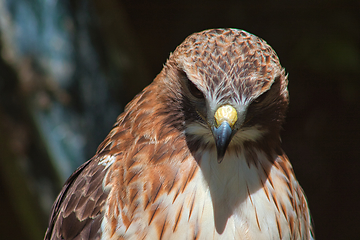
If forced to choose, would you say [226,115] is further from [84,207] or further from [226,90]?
[84,207]

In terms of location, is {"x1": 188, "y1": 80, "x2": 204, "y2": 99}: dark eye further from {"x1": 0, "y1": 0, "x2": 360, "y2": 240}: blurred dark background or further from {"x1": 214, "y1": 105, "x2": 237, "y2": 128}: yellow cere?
{"x1": 0, "y1": 0, "x2": 360, "y2": 240}: blurred dark background

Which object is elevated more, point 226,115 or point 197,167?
point 226,115

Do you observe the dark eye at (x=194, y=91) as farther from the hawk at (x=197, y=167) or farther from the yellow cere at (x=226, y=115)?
the yellow cere at (x=226, y=115)

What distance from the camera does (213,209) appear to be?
191cm

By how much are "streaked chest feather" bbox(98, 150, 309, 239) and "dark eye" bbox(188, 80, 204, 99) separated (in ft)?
1.14

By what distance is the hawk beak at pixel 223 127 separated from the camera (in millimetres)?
1629

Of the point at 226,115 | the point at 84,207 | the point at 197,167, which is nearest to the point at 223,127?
the point at 226,115

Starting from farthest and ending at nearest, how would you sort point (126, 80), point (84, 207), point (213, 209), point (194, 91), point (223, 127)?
point (126, 80) < point (84, 207) < point (213, 209) < point (194, 91) < point (223, 127)

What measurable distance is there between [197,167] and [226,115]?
1.38 ft

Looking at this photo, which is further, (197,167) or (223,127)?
(197,167)

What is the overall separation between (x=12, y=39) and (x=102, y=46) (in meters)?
0.97

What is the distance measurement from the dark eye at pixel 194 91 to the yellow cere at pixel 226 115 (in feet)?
0.46

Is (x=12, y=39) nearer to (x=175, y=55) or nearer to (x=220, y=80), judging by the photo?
(x=175, y=55)

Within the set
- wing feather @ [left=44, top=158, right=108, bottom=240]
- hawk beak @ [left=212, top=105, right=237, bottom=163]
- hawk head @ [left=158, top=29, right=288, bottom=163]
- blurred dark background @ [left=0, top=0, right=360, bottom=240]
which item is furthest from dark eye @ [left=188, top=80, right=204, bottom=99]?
blurred dark background @ [left=0, top=0, right=360, bottom=240]
